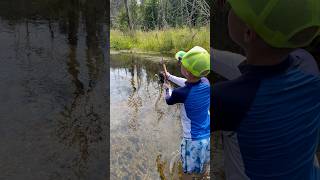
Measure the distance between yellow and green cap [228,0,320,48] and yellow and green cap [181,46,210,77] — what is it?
39.6 inches

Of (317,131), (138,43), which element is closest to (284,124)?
(317,131)

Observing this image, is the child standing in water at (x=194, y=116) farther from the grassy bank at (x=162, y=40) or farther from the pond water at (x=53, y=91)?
the grassy bank at (x=162, y=40)

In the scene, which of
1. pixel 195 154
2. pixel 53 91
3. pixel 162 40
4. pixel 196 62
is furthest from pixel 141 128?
pixel 162 40

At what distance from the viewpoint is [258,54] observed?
0.71m

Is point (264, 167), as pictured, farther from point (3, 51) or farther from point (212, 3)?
point (3, 51)

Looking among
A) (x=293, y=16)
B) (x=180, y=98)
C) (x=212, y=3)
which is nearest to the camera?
(x=293, y=16)

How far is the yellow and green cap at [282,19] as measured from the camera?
2.15 feet

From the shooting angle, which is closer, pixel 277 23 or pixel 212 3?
pixel 277 23

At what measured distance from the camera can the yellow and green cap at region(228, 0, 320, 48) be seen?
0.65 metres

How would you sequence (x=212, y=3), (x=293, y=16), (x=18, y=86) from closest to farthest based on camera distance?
(x=293, y=16)
(x=212, y=3)
(x=18, y=86)

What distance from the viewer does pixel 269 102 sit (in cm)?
72

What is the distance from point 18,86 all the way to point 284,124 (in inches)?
125

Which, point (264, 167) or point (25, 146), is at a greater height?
point (264, 167)

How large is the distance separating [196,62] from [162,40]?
8.28 meters
